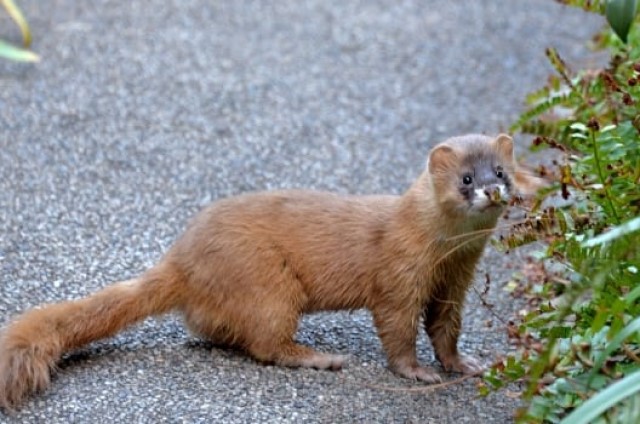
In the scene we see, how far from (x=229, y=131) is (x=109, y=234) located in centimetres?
157

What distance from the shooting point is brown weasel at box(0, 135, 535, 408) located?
4527mm

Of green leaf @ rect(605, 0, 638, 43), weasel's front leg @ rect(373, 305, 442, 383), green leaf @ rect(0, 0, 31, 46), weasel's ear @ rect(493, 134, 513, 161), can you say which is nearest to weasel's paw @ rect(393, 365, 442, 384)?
weasel's front leg @ rect(373, 305, 442, 383)

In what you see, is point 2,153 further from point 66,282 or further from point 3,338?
point 3,338

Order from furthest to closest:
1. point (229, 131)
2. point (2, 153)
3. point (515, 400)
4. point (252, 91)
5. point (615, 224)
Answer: point (252, 91)
point (229, 131)
point (2, 153)
point (515, 400)
point (615, 224)

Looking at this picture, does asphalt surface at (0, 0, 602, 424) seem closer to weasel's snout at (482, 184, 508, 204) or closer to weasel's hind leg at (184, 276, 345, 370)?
weasel's hind leg at (184, 276, 345, 370)

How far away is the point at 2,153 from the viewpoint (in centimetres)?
637

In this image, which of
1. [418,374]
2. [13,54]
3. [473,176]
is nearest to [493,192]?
[473,176]

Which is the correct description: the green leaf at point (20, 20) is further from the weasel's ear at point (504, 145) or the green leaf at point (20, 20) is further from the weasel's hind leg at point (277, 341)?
the weasel's ear at point (504, 145)

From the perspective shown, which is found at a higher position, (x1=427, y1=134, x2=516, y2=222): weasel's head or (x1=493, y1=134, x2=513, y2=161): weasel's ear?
(x1=493, y1=134, x2=513, y2=161): weasel's ear

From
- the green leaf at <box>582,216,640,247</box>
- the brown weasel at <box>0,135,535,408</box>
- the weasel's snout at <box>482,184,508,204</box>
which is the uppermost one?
the green leaf at <box>582,216,640,247</box>

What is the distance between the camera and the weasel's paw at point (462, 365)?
4727mm

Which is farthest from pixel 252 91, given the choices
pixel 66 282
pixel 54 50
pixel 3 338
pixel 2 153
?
pixel 3 338

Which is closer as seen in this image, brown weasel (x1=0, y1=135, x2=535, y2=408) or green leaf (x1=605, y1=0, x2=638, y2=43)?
green leaf (x1=605, y1=0, x2=638, y2=43)

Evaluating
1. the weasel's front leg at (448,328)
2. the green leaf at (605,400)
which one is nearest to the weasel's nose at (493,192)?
the weasel's front leg at (448,328)
